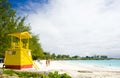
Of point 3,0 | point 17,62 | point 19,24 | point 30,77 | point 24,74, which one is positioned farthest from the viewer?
point 19,24

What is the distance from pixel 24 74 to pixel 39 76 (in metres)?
1.10

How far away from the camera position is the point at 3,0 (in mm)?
42094

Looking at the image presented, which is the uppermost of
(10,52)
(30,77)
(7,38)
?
(7,38)

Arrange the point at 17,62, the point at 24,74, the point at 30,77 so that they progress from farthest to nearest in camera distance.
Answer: the point at 17,62, the point at 24,74, the point at 30,77

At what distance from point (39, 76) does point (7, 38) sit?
30.9 metres

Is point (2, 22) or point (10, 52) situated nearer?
point (10, 52)

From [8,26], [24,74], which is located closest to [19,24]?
[8,26]

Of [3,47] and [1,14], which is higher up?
[1,14]

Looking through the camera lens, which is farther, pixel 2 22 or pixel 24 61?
pixel 2 22

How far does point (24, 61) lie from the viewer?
88.8 ft

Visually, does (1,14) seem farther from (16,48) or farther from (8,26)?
(16,48)

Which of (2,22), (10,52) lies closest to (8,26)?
(2,22)

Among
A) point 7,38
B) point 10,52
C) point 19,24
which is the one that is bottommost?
point 10,52

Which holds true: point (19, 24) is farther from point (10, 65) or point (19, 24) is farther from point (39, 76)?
point (39, 76)
